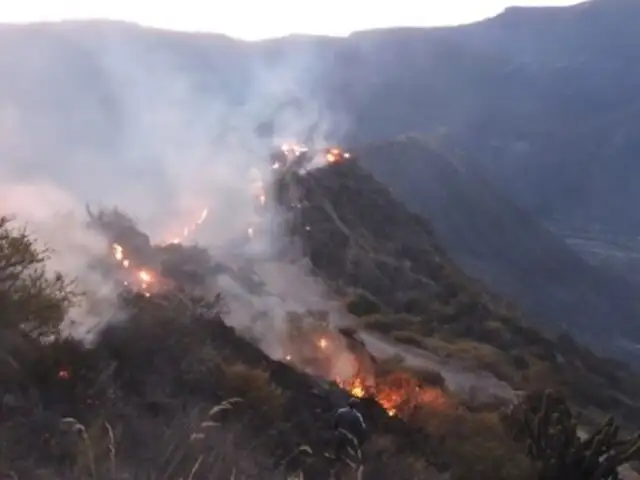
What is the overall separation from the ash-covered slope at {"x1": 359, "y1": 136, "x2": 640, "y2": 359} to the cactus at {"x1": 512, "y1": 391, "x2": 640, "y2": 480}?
66575 mm

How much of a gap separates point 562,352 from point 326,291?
13.1 metres

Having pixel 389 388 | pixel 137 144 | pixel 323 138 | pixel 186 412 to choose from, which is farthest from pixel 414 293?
pixel 323 138

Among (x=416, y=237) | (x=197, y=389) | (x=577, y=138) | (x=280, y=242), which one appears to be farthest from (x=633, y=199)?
(x=197, y=389)

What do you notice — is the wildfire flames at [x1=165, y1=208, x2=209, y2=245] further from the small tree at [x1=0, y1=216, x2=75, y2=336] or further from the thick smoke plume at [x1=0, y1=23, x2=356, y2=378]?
the small tree at [x1=0, y1=216, x2=75, y2=336]

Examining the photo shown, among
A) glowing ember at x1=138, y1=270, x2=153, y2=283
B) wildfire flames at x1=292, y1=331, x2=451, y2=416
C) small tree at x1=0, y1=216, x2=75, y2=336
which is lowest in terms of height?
wildfire flames at x1=292, y1=331, x2=451, y2=416

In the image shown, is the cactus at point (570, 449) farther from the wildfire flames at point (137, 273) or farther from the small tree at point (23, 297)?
the wildfire flames at point (137, 273)

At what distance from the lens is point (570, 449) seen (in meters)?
12.6

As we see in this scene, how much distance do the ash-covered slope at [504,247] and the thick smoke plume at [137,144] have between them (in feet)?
48.1

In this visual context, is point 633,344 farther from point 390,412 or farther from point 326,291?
point 390,412

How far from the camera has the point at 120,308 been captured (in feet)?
54.0

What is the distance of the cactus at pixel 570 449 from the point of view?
12.4m

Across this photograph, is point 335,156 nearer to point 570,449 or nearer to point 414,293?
point 414,293

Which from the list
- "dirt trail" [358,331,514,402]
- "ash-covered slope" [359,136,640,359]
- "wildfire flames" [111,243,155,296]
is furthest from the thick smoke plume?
"ash-covered slope" [359,136,640,359]

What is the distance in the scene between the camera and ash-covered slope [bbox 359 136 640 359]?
90875mm
